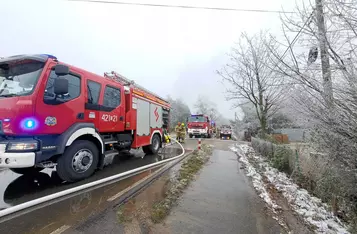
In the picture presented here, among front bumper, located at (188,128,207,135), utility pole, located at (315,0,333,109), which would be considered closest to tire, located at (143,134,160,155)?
utility pole, located at (315,0,333,109)

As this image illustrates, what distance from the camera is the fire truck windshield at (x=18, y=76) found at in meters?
4.09

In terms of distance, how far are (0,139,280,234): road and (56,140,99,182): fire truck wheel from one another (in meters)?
0.31

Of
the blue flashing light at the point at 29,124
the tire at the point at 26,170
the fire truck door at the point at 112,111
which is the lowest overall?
the tire at the point at 26,170

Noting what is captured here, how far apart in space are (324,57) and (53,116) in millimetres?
5566

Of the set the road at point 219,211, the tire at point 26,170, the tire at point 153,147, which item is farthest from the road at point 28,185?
the tire at point 153,147

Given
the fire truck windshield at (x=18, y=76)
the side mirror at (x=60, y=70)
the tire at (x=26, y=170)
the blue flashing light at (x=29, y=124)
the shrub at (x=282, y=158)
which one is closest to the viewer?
the blue flashing light at (x=29, y=124)

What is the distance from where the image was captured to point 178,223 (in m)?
3.05

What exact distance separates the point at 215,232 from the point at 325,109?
2642 mm

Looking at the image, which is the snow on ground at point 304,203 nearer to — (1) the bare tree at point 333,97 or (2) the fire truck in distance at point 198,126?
(1) the bare tree at point 333,97

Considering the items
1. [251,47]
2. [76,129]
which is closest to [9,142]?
[76,129]

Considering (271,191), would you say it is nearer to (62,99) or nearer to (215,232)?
(215,232)

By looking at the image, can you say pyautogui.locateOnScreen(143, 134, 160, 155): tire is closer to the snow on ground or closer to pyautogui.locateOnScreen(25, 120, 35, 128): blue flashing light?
the snow on ground

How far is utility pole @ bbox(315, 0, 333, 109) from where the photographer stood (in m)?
3.25

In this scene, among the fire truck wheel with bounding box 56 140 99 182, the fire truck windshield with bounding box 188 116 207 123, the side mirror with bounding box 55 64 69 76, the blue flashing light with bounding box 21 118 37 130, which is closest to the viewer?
the blue flashing light with bounding box 21 118 37 130
